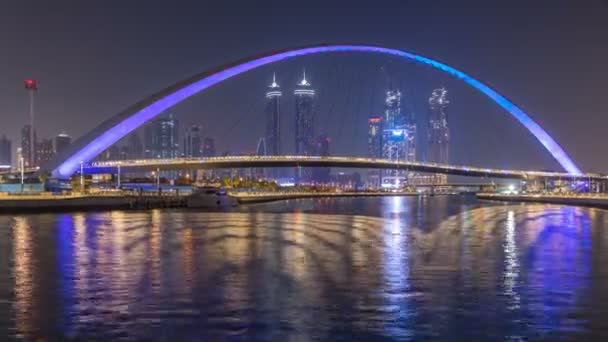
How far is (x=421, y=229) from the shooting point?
3144 cm

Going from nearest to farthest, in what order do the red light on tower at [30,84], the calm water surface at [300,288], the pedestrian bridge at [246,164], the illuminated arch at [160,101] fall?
1. the calm water surface at [300,288]
2. the red light on tower at [30,84]
3. the illuminated arch at [160,101]
4. the pedestrian bridge at [246,164]

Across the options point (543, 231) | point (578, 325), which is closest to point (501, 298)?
point (578, 325)

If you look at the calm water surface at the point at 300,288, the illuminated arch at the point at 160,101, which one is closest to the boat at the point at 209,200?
the illuminated arch at the point at 160,101

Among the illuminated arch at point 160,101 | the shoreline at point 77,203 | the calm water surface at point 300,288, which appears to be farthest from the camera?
the illuminated arch at point 160,101

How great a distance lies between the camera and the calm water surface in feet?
32.9

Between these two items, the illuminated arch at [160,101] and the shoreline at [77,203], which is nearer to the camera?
the shoreline at [77,203]

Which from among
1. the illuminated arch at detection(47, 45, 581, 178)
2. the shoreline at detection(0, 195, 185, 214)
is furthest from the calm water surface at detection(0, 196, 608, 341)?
the illuminated arch at detection(47, 45, 581, 178)

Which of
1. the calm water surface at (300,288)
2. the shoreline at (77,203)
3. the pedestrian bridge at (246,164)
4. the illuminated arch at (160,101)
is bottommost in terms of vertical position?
the calm water surface at (300,288)

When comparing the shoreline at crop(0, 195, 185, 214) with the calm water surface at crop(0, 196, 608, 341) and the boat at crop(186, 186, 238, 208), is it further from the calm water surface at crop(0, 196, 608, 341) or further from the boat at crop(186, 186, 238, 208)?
the calm water surface at crop(0, 196, 608, 341)

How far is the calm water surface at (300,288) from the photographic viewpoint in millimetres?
10038

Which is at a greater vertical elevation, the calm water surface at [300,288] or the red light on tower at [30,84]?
the red light on tower at [30,84]

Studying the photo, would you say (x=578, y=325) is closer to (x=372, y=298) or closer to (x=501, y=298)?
(x=501, y=298)

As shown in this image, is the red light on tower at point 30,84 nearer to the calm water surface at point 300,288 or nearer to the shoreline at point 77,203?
the shoreline at point 77,203

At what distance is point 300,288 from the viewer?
1347 cm
